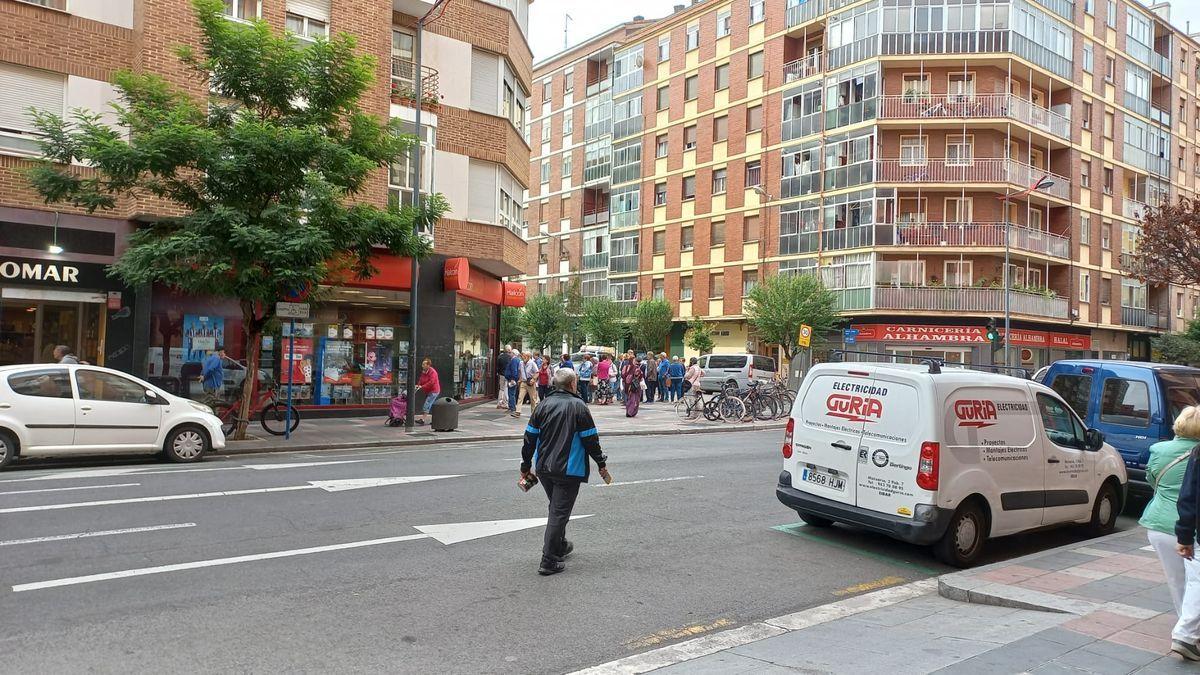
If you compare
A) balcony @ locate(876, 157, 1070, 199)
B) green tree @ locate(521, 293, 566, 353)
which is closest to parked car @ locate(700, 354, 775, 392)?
balcony @ locate(876, 157, 1070, 199)

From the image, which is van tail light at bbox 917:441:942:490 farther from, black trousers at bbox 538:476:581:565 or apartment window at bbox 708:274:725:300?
apartment window at bbox 708:274:725:300

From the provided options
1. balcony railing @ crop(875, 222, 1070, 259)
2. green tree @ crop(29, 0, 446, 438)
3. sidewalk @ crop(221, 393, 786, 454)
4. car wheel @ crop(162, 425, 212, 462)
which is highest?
balcony railing @ crop(875, 222, 1070, 259)

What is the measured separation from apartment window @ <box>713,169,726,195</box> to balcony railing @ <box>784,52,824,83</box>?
5942mm

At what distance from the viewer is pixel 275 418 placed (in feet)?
53.9

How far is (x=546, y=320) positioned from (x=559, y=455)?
46090mm

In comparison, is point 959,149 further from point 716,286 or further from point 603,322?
point 603,322

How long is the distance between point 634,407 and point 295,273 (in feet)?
38.2

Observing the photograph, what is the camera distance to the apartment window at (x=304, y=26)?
19.9 m

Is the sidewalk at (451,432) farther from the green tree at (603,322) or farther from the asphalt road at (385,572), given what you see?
the green tree at (603,322)

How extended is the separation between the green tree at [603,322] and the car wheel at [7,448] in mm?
38540

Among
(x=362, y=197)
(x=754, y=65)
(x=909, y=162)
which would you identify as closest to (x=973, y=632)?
(x=362, y=197)

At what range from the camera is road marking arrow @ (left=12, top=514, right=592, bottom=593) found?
602 cm

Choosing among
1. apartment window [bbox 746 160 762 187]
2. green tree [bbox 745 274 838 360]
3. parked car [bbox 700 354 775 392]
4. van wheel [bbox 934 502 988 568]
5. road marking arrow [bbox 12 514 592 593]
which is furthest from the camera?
apartment window [bbox 746 160 762 187]

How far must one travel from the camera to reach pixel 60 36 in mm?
17453
